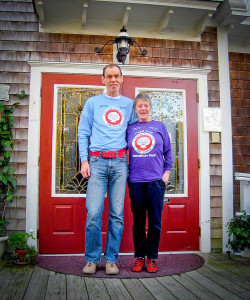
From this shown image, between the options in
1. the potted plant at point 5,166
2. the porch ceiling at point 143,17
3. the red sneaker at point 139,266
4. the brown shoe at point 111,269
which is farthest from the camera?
the porch ceiling at point 143,17

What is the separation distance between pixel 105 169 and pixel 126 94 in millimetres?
1232

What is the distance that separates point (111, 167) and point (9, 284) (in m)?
1.16

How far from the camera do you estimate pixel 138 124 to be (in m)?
2.69

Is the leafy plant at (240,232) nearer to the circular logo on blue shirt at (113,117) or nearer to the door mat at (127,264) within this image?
the door mat at (127,264)

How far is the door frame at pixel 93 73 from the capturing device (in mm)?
3283

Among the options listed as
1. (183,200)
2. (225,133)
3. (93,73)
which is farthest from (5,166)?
(225,133)

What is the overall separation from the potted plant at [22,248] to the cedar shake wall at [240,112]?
239cm

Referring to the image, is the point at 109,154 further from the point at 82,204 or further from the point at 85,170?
the point at 82,204

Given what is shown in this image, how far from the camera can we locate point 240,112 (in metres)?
3.88

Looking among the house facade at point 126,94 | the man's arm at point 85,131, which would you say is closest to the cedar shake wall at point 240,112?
the house facade at point 126,94

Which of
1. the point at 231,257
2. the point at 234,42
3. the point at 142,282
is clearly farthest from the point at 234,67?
the point at 142,282

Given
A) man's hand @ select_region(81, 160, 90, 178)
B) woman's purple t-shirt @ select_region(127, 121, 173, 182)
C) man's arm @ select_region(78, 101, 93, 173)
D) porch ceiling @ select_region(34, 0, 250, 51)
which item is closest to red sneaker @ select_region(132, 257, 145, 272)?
woman's purple t-shirt @ select_region(127, 121, 173, 182)

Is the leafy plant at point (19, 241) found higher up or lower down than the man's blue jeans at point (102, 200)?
lower down

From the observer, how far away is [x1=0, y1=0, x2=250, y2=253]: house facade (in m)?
3.30
